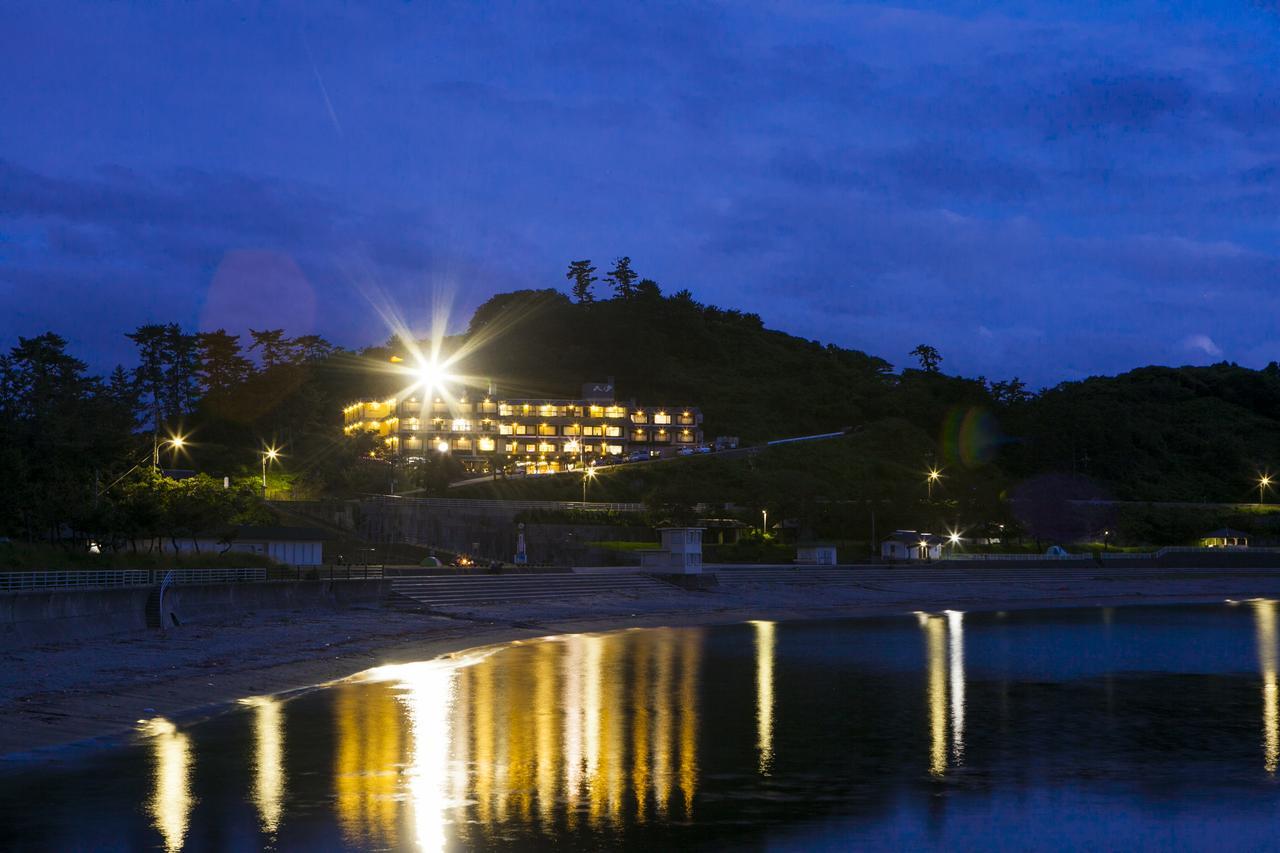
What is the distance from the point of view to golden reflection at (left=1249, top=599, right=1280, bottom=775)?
23.7 meters

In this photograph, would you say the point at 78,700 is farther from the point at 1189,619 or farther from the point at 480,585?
the point at 1189,619

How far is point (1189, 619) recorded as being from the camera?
201ft

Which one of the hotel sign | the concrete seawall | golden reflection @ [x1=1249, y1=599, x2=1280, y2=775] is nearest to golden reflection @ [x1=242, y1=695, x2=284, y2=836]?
the concrete seawall

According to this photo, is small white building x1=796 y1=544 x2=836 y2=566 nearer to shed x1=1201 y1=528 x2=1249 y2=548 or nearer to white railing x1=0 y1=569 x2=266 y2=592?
white railing x1=0 y1=569 x2=266 y2=592

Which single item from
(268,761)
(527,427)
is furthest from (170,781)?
(527,427)

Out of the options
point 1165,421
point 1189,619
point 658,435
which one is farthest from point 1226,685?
point 1165,421

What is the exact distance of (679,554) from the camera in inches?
2506

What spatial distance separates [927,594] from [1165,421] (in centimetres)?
11417

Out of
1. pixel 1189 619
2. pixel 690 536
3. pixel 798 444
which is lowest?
pixel 1189 619

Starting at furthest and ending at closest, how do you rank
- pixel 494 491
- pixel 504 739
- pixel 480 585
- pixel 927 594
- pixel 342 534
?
pixel 494 491, pixel 342 534, pixel 927 594, pixel 480 585, pixel 504 739

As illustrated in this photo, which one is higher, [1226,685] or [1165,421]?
[1165,421]

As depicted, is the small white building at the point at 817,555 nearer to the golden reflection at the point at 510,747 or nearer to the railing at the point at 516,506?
the railing at the point at 516,506

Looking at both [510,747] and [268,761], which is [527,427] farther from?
[268,761]

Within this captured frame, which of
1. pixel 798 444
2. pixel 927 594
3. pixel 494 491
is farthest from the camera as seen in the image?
pixel 798 444
